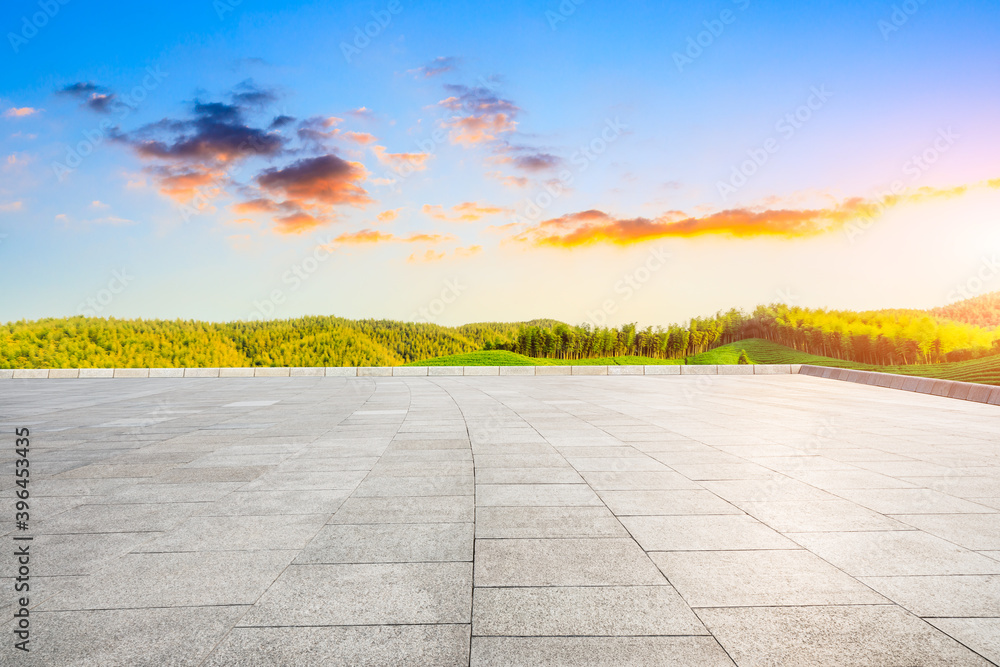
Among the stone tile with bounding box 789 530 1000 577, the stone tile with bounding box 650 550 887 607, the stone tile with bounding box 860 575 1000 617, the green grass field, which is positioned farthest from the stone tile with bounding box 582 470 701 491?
the green grass field

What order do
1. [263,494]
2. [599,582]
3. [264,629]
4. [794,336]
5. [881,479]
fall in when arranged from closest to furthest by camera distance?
[264,629]
[599,582]
[263,494]
[881,479]
[794,336]

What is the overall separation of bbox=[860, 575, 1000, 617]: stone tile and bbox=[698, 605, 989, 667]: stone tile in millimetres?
211

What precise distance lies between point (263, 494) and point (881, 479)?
7.74 m

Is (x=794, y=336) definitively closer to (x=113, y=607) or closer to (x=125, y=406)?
(x=125, y=406)

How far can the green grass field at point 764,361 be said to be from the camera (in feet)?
114

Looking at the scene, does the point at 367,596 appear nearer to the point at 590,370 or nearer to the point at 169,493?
the point at 169,493

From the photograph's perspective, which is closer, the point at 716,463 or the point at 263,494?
the point at 263,494

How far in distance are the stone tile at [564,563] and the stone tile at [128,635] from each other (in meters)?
1.77

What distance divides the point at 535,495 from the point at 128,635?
406 centimetres

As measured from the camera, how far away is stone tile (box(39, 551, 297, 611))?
12.6 ft

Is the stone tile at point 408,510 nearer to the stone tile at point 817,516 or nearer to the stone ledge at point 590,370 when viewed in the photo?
the stone tile at point 817,516

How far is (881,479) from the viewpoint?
286 inches

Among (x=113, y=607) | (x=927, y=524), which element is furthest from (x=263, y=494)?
(x=927, y=524)

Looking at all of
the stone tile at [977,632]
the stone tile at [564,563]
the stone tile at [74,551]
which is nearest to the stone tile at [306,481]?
the stone tile at [74,551]
